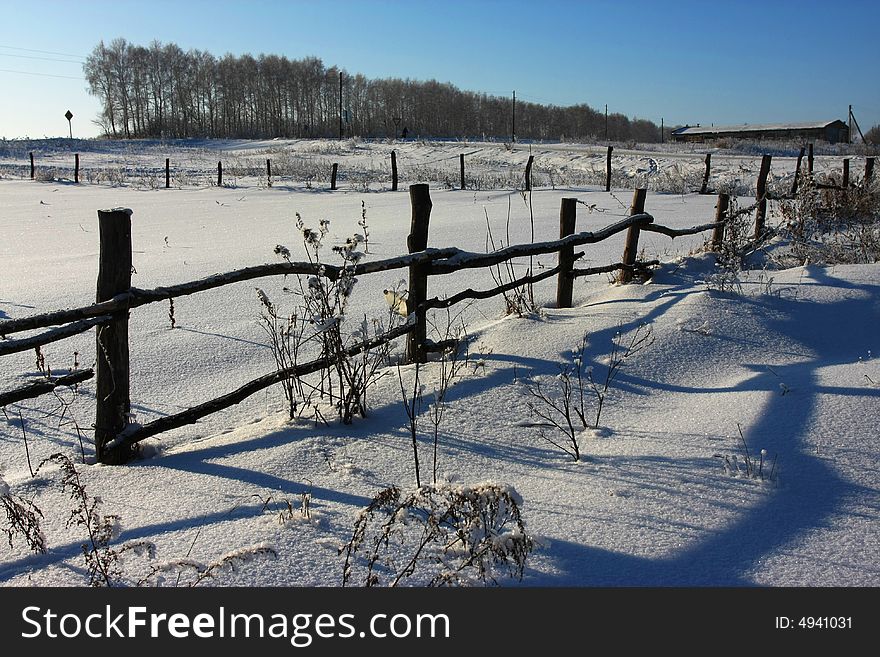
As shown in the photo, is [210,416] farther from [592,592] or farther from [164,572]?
[592,592]

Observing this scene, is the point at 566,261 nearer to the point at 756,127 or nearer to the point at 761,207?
the point at 761,207

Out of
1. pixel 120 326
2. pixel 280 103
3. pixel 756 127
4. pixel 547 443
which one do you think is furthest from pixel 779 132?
pixel 120 326

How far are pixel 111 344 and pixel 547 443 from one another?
7.10 feet

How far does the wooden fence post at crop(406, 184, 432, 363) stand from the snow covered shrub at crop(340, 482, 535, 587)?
2.07 m

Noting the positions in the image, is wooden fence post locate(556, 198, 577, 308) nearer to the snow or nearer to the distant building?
the snow

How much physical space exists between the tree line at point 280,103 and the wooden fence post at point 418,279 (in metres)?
65.4

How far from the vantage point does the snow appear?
2371 mm

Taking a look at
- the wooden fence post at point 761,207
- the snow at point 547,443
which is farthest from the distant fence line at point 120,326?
the wooden fence post at point 761,207

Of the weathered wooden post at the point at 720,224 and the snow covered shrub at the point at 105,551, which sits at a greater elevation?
the weathered wooden post at the point at 720,224

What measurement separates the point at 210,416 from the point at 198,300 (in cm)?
281

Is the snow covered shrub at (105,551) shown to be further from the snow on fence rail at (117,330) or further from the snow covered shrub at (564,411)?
the snow covered shrub at (564,411)

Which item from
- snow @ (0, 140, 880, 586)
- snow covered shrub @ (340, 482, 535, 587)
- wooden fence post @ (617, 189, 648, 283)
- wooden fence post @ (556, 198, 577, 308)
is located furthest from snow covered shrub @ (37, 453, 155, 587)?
wooden fence post @ (617, 189, 648, 283)

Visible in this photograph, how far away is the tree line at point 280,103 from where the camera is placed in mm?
73750

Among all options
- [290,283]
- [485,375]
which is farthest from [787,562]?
[290,283]
